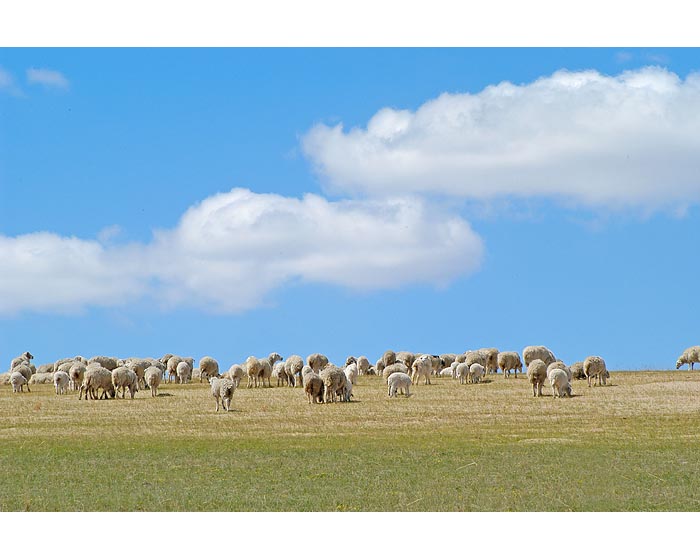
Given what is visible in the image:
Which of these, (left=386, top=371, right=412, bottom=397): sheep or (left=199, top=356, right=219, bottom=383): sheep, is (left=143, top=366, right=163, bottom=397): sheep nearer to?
(left=386, top=371, right=412, bottom=397): sheep

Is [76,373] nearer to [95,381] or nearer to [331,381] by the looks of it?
[95,381]

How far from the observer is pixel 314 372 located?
6191cm

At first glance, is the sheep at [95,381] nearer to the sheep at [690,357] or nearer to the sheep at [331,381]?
the sheep at [331,381]

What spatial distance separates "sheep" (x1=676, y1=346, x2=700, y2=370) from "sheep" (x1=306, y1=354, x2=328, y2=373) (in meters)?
35.5

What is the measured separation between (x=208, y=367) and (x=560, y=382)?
33417 mm

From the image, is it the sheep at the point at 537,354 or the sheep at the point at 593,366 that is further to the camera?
the sheep at the point at 537,354

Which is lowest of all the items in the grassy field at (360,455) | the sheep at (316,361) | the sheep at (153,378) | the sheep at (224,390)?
the grassy field at (360,455)

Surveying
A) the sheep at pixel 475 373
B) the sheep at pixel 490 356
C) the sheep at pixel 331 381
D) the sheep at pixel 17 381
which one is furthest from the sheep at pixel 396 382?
the sheep at pixel 490 356

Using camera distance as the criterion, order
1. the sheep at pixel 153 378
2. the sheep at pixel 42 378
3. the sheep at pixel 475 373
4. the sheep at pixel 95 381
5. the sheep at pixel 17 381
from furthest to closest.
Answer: the sheep at pixel 42 378 < the sheep at pixel 17 381 < the sheep at pixel 475 373 < the sheep at pixel 153 378 < the sheep at pixel 95 381

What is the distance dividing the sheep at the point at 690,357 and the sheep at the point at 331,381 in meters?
48.0

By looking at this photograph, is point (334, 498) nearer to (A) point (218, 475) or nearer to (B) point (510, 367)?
(A) point (218, 475)

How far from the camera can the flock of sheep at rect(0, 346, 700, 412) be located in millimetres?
45125

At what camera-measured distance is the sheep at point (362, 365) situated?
78.0 m

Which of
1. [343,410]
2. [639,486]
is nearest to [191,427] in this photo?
[343,410]
